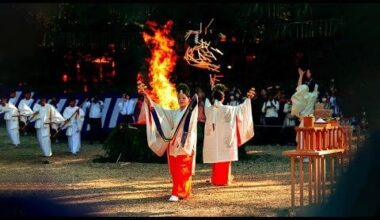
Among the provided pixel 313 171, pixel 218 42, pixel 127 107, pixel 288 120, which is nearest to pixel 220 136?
pixel 313 171

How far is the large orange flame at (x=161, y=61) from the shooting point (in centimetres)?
1596

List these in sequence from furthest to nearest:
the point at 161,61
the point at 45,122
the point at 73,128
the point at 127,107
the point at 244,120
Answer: the point at 127,107 → the point at 73,128 → the point at 161,61 → the point at 45,122 → the point at 244,120

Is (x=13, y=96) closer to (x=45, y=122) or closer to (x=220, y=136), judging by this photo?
(x=45, y=122)

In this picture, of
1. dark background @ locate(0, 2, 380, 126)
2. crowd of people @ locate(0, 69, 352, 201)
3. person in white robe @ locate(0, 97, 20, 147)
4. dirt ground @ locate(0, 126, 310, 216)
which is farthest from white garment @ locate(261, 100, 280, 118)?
person in white robe @ locate(0, 97, 20, 147)

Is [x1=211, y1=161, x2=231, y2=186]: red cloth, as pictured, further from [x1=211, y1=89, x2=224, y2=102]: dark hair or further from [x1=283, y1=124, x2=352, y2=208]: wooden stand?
[x1=283, y1=124, x2=352, y2=208]: wooden stand

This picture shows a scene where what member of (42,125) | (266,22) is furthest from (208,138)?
(266,22)

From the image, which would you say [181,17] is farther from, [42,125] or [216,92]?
[216,92]

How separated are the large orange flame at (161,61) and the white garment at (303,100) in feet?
9.81

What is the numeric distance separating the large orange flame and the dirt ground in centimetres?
174

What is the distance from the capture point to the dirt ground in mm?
10227

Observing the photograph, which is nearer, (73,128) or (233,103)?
(73,128)

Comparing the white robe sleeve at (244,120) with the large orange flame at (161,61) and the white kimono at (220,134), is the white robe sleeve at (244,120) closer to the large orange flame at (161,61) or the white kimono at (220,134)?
the white kimono at (220,134)

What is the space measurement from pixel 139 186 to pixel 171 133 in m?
2.04

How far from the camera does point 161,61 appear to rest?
19.0 m
